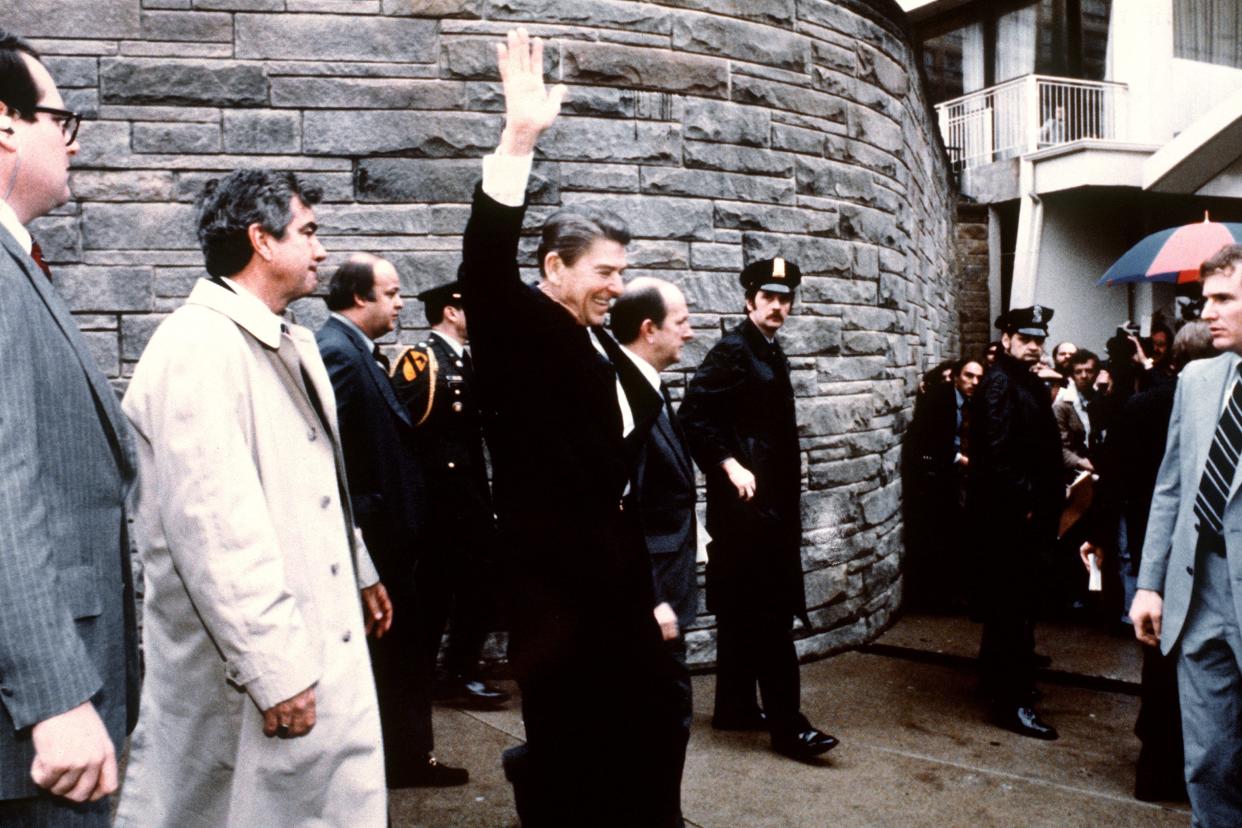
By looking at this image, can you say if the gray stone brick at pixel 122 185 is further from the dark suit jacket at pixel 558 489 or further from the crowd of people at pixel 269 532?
the dark suit jacket at pixel 558 489

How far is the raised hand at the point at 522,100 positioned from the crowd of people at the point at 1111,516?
86.4 inches

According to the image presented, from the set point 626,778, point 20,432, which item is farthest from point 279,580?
point 626,778

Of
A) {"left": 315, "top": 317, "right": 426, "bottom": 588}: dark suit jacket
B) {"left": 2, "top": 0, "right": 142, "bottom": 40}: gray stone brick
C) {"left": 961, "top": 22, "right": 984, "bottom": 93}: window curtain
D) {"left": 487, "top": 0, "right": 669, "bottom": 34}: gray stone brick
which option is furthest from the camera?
{"left": 961, "top": 22, "right": 984, "bottom": 93}: window curtain

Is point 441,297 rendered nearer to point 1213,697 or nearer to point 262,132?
point 262,132

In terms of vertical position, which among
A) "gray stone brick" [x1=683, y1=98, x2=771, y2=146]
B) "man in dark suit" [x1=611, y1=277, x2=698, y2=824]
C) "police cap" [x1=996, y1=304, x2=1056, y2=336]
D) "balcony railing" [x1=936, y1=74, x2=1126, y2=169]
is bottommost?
"man in dark suit" [x1=611, y1=277, x2=698, y2=824]

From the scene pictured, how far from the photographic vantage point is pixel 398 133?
213 inches

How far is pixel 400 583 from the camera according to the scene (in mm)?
4055

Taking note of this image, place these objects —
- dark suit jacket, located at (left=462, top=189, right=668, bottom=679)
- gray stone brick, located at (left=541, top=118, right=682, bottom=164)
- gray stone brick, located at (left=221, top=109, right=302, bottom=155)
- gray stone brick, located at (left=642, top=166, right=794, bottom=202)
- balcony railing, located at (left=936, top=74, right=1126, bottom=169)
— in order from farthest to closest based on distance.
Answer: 1. balcony railing, located at (left=936, top=74, right=1126, bottom=169)
2. gray stone brick, located at (left=642, top=166, right=794, bottom=202)
3. gray stone brick, located at (left=541, top=118, right=682, bottom=164)
4. gray stone brick, located at (left=221, top=109, right=302, bottom=155)
5. dark suit jacket, located at (left=462, top=189, right=668, bottom=679)

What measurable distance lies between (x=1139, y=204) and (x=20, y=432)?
777 inches

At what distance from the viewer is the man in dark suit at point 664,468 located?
3.77 meters

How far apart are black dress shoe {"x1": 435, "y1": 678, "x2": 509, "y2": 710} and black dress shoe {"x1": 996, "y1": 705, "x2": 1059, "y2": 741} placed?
7.75 feet

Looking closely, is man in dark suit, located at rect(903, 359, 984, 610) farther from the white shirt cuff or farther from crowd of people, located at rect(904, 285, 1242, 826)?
the white shirt cuff

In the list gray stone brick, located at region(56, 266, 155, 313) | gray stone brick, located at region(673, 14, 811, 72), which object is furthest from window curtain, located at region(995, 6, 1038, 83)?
gray stone brick, located at region(56, 266, 155, 313)

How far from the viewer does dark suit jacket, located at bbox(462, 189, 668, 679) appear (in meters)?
2.62
